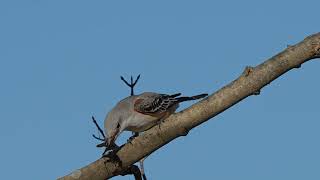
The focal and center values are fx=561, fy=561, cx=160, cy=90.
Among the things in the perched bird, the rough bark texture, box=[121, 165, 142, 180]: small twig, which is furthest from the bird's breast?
the rough bark texture

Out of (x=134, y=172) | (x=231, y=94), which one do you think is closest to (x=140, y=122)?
(x=134, y=172)

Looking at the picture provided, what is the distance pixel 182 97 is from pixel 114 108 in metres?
1.66

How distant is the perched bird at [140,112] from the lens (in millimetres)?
9461

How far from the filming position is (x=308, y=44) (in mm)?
6367

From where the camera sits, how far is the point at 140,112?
10.6 meters

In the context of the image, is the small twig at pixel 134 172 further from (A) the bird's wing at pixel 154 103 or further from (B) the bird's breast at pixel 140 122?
(A) the bird's wing at pixel 154 103

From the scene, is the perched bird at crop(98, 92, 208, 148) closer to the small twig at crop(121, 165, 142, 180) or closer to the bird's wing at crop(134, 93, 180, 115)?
the bird's wing at crop(134, 93, 180, 115)

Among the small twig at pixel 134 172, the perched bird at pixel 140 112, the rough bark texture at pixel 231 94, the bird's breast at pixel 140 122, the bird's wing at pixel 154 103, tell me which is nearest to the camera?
the rough bark texture at pixel 231 94

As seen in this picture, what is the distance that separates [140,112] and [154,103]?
1.23 feet

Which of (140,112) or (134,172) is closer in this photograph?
(134,172)

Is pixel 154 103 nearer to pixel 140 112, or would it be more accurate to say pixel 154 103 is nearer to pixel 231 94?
pixel 140 112

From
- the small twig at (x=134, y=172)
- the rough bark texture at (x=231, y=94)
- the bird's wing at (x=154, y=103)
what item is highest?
the bird's wing at (x=154, y=103)

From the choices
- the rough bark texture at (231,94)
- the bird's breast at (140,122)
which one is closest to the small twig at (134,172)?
the rough bark texture at (231,94)

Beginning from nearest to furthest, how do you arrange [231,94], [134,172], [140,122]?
1. [231,94]
2. [134,172]
3. [140,122]
